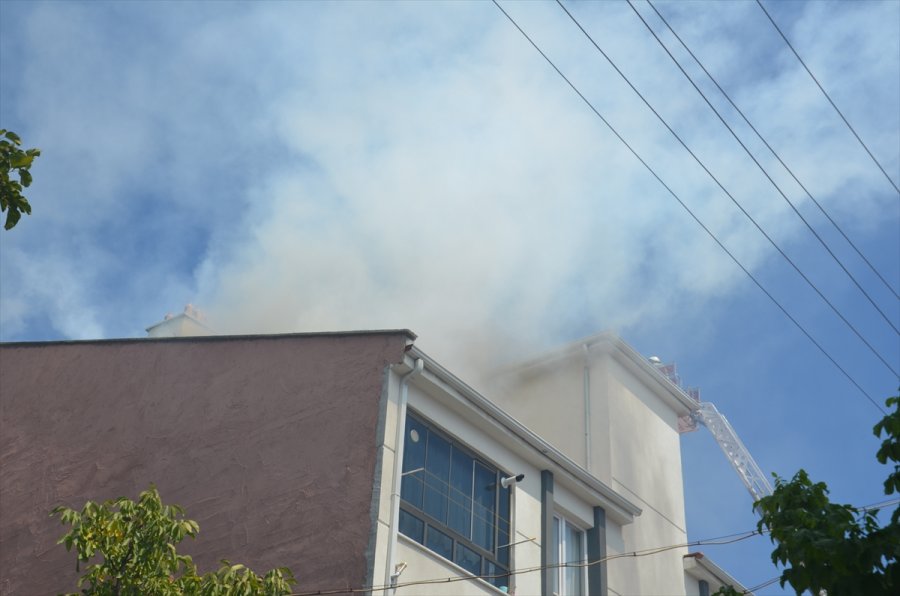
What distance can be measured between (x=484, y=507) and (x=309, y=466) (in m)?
2.72

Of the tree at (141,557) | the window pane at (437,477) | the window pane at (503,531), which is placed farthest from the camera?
the window pane at (503,531)

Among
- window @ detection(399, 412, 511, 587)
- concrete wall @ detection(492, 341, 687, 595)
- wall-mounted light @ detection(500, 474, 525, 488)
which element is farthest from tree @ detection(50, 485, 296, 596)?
concrete wall @ detection(492, 341, 687, 595)

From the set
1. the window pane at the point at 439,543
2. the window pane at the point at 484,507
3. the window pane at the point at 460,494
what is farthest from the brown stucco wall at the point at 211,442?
the window pane at the point at 484,507

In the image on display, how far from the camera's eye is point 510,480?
16.6 m

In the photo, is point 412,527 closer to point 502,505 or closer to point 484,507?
point 484,507

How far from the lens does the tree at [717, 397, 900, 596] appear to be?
720 centimetres

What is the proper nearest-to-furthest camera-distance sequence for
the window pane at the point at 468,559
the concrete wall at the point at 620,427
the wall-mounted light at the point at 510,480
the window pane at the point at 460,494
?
Answer: the window pane at the point at 468,559
the window pane at the point at 460,494
the wall-mounted light at the point at 510,480
the concrete wall at the point at 620,427

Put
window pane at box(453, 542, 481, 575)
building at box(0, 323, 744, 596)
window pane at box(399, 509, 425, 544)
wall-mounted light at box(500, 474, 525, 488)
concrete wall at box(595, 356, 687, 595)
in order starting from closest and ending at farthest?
building at box(0, 323, 744, 596)
window pane at box(399, 509, 425, 544)
window pane at box(453, 542, 481, 575)
wall-mounted light at box(500, 474, 525, 488)
concrete wall at box(595, 356, 687, 595)

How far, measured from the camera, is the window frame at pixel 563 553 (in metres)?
17.3

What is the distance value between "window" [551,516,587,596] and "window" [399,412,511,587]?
1.40 m

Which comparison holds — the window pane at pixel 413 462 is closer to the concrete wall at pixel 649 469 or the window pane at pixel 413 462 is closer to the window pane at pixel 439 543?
the window pane at pixel 439 543

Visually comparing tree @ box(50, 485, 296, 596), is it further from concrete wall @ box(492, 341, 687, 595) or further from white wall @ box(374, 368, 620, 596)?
concrete wall @ box(492, 341, 687, 595)

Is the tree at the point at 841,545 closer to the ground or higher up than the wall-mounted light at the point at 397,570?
closer to the ground

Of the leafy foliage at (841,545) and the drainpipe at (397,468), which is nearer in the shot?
the leafy foliage at (841,545)
